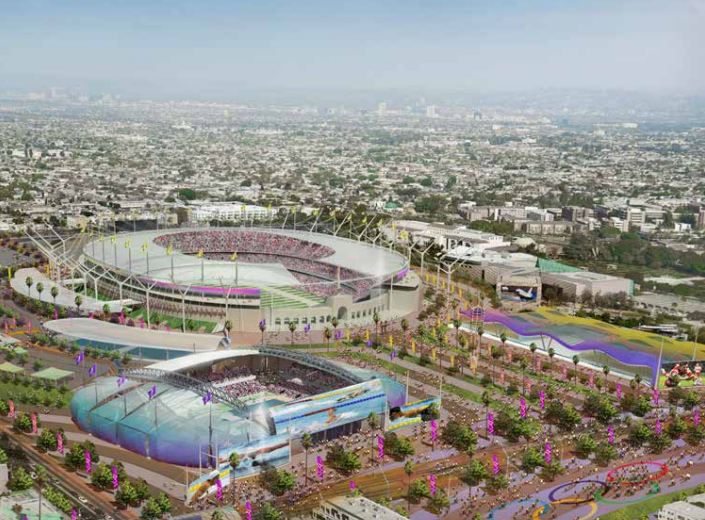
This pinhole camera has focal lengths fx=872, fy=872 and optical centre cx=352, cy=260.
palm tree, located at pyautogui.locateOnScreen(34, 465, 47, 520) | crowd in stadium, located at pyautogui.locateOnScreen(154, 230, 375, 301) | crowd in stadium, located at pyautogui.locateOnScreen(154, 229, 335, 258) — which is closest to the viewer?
palm tree, located at pyautogui.locateOnScreen(34, 465, 47, 520)

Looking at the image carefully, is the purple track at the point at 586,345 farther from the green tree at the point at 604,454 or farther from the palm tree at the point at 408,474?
the palm tree at the point at 408,474

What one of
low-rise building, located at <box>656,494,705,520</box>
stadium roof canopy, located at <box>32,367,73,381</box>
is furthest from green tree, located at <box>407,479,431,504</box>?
stadium roof canopy, located at <box>32,367,73,381</box>

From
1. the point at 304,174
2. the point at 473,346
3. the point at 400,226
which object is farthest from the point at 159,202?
the point at 473,346

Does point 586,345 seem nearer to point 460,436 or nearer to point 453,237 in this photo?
point 460,436

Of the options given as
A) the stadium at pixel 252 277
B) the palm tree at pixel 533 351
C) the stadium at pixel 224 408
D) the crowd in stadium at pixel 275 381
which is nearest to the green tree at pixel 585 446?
the stadium at pixel 224 408

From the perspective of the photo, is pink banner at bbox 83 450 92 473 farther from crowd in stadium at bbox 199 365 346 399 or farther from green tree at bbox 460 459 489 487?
green tree at bbox 460 459 489 487

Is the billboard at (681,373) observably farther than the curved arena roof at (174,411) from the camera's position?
Yes

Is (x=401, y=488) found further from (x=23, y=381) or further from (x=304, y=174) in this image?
(x=304, y=174)
